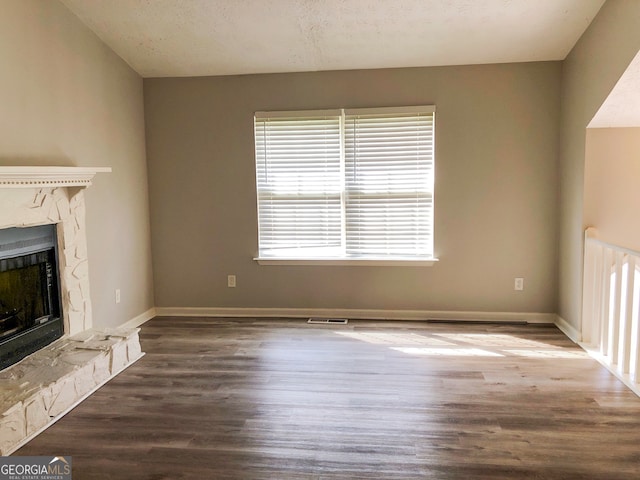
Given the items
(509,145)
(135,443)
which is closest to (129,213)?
(135,443)

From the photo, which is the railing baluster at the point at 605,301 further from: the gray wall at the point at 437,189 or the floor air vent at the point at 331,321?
the floor air vent at the point at 331,321

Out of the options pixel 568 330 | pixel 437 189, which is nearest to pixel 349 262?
pixel 437 189

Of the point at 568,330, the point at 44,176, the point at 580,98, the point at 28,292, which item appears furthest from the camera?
the point at 568,330

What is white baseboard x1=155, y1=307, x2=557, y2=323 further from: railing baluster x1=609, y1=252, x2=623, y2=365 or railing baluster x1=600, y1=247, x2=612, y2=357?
railing baluster x1=609, y1=252, x2=623, y2=365

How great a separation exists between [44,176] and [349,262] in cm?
264

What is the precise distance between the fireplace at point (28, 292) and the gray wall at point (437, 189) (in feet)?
4.88

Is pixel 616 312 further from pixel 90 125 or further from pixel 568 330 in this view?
pixel 90 125

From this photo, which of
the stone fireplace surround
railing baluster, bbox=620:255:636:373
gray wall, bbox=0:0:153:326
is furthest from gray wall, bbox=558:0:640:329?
gray wall, bbox=0:0:153:326

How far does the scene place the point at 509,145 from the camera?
14.2 feet

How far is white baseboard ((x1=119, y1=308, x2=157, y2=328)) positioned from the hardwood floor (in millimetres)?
540

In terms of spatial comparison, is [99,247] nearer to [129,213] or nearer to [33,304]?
[129,213]

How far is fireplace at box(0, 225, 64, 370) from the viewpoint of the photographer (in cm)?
301

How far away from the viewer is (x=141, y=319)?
4.64 meters

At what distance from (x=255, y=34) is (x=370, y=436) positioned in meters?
3.13
